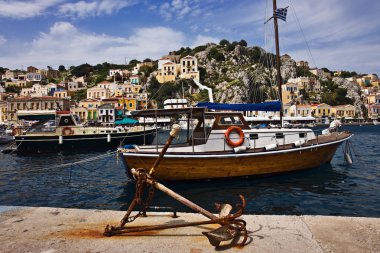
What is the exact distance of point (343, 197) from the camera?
11.5 metres

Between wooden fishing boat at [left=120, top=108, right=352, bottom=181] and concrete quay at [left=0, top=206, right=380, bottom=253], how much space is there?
→ 651cm

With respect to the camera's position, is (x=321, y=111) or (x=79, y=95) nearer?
(x=321, y=111)

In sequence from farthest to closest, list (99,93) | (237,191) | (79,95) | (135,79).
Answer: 1. (135,79)
2. (79,95)
3. (99,93)
4. (237,191)

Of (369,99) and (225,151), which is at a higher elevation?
(369,99)

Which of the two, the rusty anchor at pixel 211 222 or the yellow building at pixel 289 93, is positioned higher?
the yellow building at pixel 289 93

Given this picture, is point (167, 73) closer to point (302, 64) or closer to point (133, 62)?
point (133, 62)

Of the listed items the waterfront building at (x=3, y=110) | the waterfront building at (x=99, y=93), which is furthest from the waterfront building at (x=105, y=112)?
the waterfront building at (x=3, y=110)

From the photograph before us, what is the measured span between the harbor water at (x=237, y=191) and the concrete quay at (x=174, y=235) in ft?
15.8

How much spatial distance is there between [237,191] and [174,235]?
7874mm

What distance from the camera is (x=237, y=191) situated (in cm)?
1207

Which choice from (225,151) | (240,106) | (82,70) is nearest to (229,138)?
(225,151)

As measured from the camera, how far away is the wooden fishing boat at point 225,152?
1205 cm

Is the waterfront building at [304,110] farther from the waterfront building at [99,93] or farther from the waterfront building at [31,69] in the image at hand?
the waterfront building at [31,69]

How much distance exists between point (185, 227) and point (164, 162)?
276 inches
